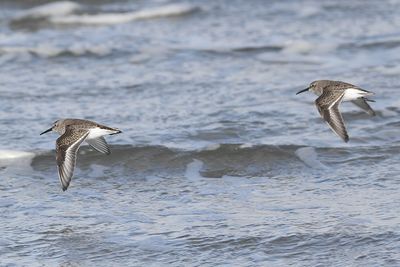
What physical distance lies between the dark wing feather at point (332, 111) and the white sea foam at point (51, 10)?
708 cm

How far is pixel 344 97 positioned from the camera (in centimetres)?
711

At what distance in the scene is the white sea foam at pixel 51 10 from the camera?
1342 cm

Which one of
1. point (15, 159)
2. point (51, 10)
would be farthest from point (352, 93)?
point (51, 10)

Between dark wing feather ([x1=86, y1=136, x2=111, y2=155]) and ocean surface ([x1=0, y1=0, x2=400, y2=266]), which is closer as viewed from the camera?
ocean surface ([x1=0, y1=0, x2=400, y2=266])

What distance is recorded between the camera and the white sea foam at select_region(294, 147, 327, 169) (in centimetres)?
726

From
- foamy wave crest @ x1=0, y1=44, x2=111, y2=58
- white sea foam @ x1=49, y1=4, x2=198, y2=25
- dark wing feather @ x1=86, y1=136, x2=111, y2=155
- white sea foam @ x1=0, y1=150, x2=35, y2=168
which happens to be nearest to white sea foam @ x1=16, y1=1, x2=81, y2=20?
white sea foam @ x1=49, y1=4, x2=198, y2=25

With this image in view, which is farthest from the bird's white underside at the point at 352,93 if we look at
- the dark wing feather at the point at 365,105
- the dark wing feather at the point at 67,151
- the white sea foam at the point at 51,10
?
the white sea foam at the point at 51,10

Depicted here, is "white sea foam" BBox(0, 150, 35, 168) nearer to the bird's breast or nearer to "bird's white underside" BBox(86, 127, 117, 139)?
"bird's white underside" BBox(86, 127, 117, 139)

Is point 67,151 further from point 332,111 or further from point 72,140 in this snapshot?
point 332,111

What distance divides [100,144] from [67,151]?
2.23 feet

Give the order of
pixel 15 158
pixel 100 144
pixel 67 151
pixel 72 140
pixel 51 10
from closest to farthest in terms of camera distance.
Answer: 1. pixel 67 151
2. pixel 72 140
3. pixel 100 144
4. pixel 15 158
5. pixel 51 10

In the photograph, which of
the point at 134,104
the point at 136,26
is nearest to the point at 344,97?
the point at 134,104

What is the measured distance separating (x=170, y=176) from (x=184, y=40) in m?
4.49

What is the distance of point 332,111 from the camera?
6.91 metres
